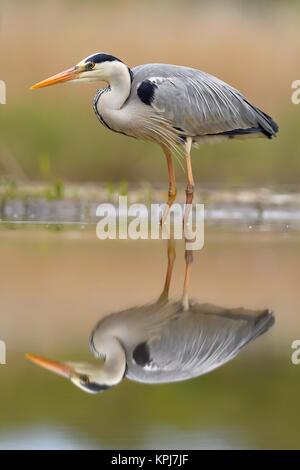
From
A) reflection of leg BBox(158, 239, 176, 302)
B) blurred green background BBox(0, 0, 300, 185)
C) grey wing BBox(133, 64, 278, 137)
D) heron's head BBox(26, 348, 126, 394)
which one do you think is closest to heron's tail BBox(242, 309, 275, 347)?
reflection of leg BBox(158, 239, 176, 302)

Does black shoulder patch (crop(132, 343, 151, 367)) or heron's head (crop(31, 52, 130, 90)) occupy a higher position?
heron's head (crop(31, 52, 130, 90))

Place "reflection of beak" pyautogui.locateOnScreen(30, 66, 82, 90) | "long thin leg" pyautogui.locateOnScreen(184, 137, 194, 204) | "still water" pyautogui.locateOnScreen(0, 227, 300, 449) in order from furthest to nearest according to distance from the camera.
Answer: "long thin leg" pyautogui.locateOnScreen(184, 137, 194, 204), "reflection of beak" pyautogui.locateOnScreen(30, 66, 82, 90), "still water" pyautogui.locateOnScreen(0, 227, 300, 449)

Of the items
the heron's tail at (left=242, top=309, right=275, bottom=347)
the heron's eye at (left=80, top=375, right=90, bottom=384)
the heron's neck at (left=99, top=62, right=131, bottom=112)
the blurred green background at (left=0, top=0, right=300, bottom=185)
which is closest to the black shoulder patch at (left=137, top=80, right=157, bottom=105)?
the heron's neck at (left=99, top=62, right=131, bottom=112)

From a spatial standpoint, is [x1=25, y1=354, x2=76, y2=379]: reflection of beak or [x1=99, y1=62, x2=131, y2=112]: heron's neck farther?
[x1=99, y1=62, x2=131, y2=112]: heron's neck

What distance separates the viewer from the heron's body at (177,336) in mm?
4301

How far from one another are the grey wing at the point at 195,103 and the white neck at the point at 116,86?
0.10 meters

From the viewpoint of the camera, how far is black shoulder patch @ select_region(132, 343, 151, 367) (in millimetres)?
4359

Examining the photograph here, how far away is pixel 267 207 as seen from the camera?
35.6ft

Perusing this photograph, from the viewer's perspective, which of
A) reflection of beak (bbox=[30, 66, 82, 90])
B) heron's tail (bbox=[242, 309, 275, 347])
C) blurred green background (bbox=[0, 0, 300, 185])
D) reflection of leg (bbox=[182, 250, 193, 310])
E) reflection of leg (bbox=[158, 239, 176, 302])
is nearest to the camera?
heron's tail (bbox=[242, 309, 275, 347])

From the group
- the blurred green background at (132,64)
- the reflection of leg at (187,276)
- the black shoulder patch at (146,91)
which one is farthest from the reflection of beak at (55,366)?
the blurred green background at (132,64)

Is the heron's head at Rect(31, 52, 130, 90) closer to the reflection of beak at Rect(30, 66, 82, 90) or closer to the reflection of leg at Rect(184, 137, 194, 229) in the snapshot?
the reflection of beak at Rect(30, 66, 82, 90)

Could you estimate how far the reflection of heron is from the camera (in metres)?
4.21

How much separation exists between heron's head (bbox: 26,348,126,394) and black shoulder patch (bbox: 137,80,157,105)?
476 cm

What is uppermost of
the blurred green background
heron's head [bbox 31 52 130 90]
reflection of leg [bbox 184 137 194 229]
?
the blurred green background
